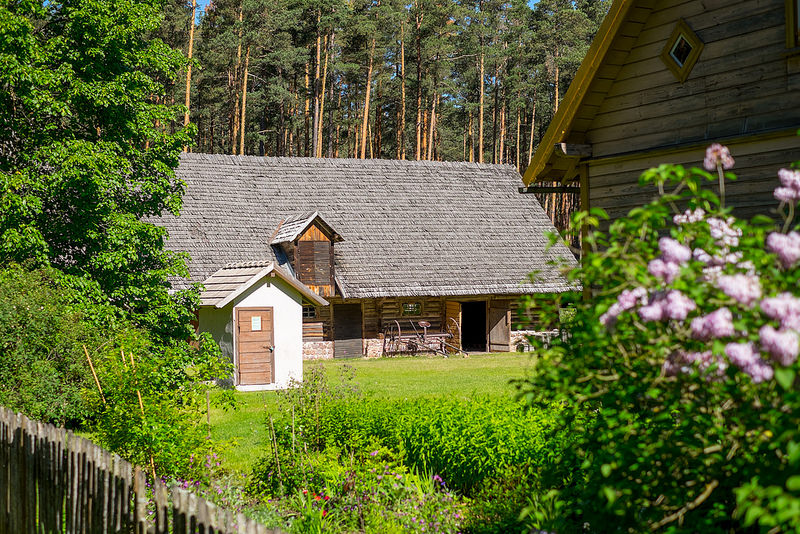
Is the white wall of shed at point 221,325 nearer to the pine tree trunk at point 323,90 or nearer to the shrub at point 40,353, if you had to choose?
the shrub at point 40,353

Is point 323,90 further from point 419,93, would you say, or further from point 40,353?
point 40,353

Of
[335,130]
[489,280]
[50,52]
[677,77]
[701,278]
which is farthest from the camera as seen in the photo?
[335,130]

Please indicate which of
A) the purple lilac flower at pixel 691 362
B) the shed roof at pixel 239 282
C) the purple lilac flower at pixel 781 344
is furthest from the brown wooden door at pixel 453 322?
the purple lilac flower at pixel 781 344

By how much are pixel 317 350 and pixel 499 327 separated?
7189 millimetres

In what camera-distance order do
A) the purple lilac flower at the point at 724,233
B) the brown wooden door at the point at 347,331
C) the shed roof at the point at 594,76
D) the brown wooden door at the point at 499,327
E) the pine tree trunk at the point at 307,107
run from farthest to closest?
the pine tree trunk at the point at 307,107, the brown wooden door at the point at 499,327, the brown wooden door at the point at 347,331, the shed roof at the point at 594,76, the purple lilac flower at the point at 724,233

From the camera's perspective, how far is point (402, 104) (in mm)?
47094

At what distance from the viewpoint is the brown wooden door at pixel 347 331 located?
28.6 meters

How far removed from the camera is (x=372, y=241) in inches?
1189

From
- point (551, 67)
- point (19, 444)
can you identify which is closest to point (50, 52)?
point (19, 444)

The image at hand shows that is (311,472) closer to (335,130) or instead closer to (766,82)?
(766,82)

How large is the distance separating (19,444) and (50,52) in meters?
9.90

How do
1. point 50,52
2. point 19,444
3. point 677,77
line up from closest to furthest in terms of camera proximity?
1. point 19,444
2. point 677,77
3. point 50,52

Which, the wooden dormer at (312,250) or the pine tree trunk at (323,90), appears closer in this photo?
the wooden dormer at (312,250)

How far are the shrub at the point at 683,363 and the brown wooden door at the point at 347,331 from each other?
82.8ft
